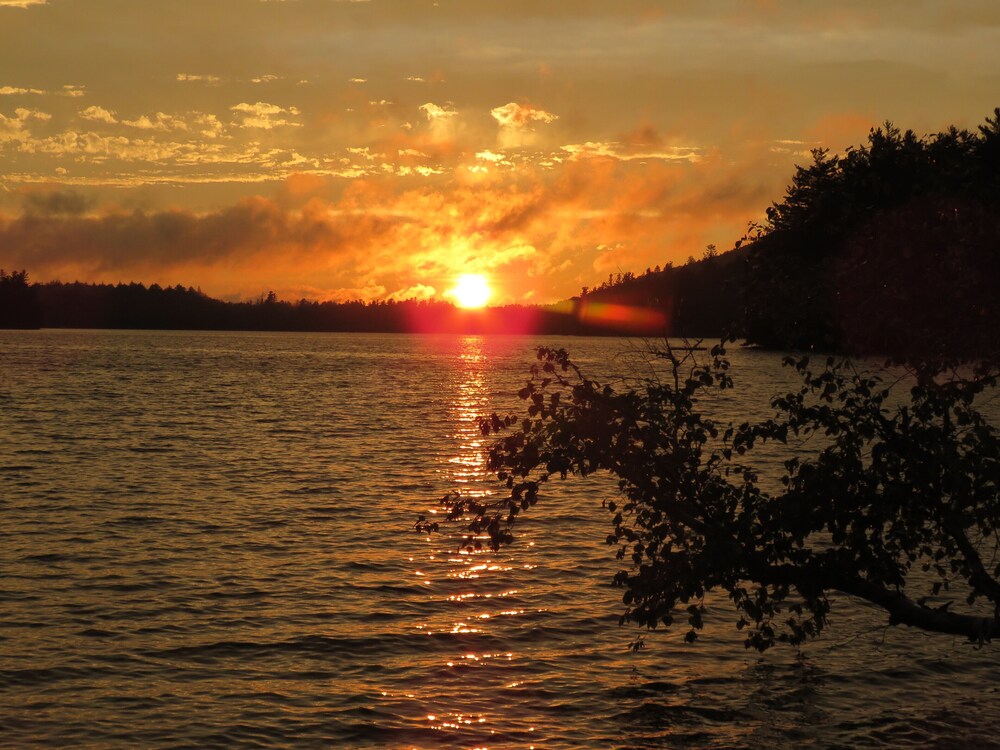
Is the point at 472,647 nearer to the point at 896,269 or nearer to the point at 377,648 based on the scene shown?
the point at 377,648

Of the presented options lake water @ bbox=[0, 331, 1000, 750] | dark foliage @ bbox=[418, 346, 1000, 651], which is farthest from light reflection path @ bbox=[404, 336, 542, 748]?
dark foliage @ bbox=[418, 346, 1000, 651]

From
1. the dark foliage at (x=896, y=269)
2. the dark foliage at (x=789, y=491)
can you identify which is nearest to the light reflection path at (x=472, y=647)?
the dark foliage at (x=789, y=491)

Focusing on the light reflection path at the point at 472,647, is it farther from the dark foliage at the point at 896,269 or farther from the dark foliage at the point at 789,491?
the dark foliage at the point at 896,269

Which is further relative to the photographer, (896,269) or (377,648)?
(377,648)

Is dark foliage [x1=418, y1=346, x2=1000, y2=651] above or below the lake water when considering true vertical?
above

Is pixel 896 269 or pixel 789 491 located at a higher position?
pixel 896 269

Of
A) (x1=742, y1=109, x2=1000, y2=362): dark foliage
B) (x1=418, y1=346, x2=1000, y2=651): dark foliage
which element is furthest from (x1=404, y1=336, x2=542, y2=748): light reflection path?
(x1=742, y1=109, x2=1000, y2=362): dark foliage

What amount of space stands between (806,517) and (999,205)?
534 centimetres

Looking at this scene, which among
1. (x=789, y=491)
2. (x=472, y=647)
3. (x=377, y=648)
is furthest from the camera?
(x=472, y=647)

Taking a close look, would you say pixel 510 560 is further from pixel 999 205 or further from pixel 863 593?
pixel 999 205

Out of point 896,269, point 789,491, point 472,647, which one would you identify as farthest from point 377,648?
point 896,269

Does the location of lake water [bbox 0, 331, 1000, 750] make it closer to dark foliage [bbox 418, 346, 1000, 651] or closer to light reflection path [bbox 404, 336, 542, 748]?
light reflection path [bbox 404, 336, 542, 748]

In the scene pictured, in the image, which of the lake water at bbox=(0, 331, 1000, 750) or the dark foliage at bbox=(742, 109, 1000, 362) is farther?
the lake water at bbox=(0, 331, 1000, 750)

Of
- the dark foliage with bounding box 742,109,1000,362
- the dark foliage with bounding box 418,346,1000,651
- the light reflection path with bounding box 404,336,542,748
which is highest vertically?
the dark foliage with bounding box 742,109,1000,362
